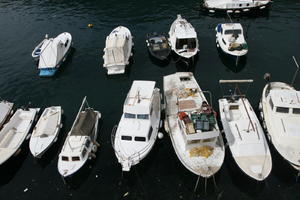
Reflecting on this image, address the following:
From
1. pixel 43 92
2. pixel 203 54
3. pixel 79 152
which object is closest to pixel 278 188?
pixel 79 152

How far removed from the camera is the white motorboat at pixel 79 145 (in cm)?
2602

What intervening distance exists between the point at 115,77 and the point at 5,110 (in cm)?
1657

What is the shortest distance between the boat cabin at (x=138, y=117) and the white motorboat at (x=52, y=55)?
19022mm

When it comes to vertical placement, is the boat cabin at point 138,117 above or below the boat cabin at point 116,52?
below

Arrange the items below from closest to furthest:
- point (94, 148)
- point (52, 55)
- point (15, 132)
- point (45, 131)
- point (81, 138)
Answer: point (81, 138)
point (94, 148)
point (45, 131)
point (15, 132)
point (52, 55)

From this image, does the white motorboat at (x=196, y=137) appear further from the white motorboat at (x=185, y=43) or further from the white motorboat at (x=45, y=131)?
the white motorboat at (x=45, y=131)

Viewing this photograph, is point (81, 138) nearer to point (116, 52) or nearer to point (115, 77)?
point (115, 77)

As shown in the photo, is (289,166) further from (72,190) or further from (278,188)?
(72,190)

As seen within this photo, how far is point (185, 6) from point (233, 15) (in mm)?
12535

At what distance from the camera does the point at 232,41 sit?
41688 mm

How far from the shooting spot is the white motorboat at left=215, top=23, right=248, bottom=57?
132ft

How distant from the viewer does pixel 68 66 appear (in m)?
44.6

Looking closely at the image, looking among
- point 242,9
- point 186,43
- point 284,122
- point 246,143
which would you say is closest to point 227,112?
point 246,143

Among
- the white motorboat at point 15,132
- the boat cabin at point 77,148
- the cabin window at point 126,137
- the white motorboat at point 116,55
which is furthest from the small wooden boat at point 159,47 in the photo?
the white motorboat at point 15,132
